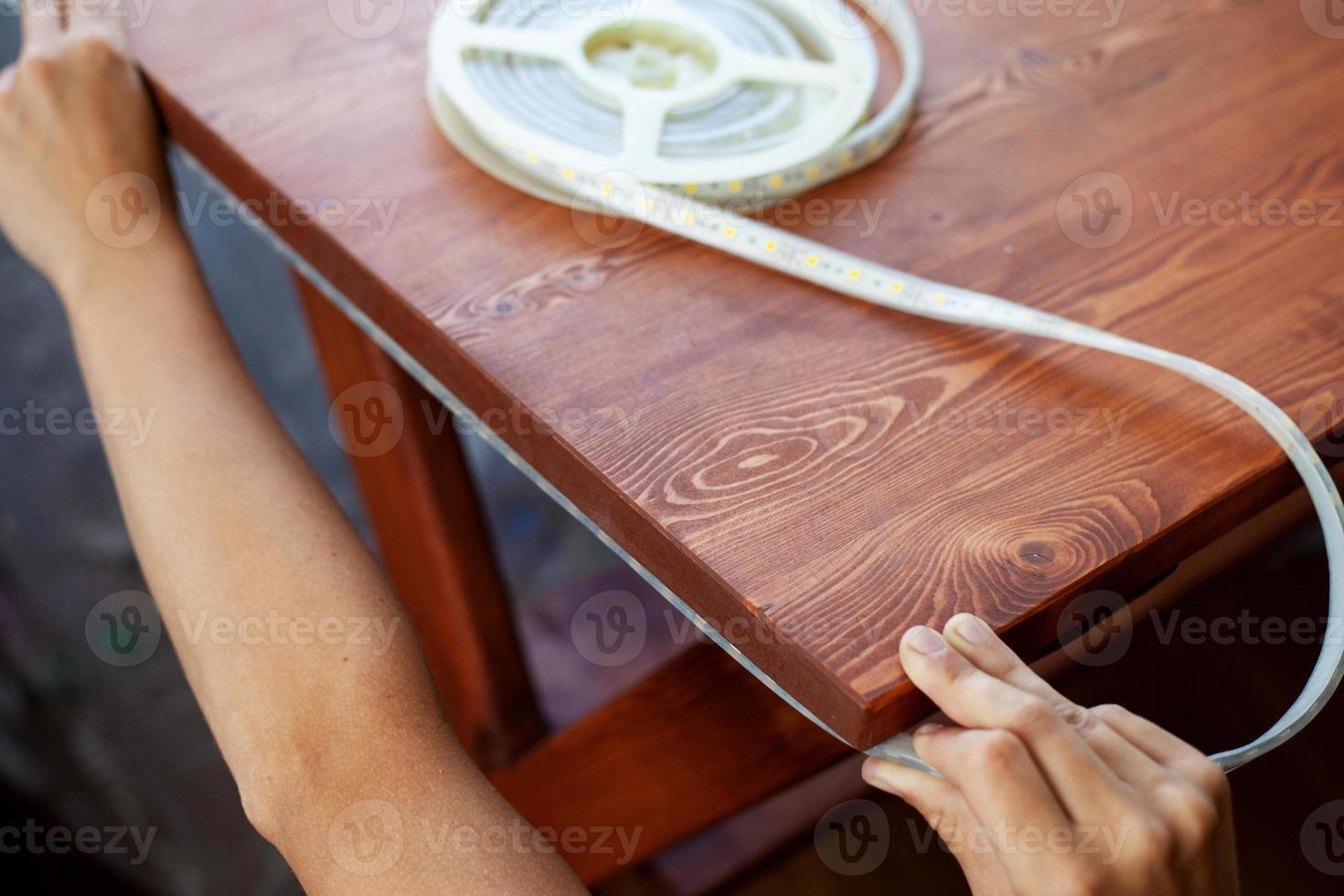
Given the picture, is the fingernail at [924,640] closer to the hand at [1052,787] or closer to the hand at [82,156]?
the hand at [1052,787]

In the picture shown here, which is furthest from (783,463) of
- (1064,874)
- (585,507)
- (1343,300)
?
(1343,300)

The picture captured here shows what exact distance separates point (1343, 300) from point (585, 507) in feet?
1.39

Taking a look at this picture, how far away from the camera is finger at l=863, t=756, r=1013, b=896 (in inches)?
19.4

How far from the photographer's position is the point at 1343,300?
65 centimetres
